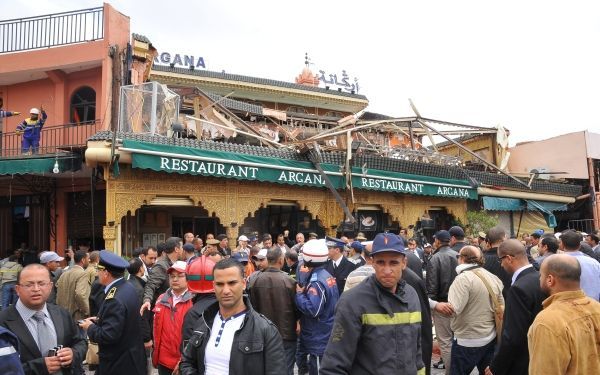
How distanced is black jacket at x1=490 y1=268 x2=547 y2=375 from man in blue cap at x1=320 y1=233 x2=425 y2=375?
1134 mm

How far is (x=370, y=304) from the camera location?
10.1ft

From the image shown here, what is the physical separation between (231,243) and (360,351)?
9.76 meters

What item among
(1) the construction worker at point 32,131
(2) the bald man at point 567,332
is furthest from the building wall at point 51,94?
(2) the bald man at point 567,332

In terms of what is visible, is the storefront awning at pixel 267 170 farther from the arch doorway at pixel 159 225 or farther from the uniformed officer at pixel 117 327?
the uniformed officer at pixel 117 327

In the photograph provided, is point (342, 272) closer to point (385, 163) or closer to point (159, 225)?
point (159, 225)

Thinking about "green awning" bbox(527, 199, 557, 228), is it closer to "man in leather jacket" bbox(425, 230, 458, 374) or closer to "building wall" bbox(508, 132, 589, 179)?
"building wall" bbox(508, 132, 589, 179)

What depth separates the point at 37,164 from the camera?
11.9 metres

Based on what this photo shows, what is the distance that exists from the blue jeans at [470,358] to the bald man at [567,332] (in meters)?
2.30

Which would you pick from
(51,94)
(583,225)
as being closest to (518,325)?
(51,94)

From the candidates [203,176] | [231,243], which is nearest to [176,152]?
[203,176]

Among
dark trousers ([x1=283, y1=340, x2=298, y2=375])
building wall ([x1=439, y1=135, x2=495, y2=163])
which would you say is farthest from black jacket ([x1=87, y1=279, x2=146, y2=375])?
building wall ([x1=439, y1=135, x2=495, y2=163])

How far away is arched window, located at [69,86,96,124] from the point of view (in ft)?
48.3

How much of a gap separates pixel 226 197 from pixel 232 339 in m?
9.72

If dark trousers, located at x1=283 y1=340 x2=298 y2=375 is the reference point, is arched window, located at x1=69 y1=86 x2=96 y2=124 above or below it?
above
